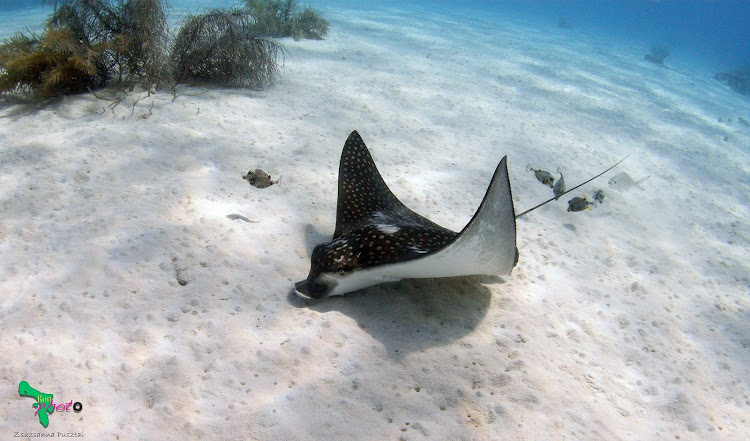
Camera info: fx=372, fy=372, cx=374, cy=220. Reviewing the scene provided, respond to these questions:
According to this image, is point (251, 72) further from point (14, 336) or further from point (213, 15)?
point (14, 336)

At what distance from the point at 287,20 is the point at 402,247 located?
12.9 metres

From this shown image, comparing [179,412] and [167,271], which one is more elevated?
[167,271]

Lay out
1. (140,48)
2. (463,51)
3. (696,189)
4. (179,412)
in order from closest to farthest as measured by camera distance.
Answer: (179,412) < (140,48) < (696,189) < (463,51)

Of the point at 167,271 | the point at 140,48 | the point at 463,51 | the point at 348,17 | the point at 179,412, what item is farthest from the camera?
the point at 348,17

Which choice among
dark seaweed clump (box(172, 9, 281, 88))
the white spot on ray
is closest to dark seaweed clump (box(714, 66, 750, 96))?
dark seaweed clump (box(172, 9, 281, 88))

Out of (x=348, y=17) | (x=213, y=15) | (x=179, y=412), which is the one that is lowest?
(x=179, y=412)

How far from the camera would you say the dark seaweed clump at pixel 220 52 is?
279 inches

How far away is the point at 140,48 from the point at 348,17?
1409 centimetres

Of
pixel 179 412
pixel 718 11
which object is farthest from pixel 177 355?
pixel 718 11

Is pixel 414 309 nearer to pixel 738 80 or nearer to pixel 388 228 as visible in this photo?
pixel 388 228

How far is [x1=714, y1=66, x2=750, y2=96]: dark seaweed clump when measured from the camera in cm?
2464

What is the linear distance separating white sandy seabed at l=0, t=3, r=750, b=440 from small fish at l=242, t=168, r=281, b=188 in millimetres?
162

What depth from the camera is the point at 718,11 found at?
11656 cm

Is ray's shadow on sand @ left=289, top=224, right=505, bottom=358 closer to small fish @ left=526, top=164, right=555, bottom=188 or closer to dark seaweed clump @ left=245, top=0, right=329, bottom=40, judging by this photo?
small fish @ left=526, top=164, right=555, bottom=188
